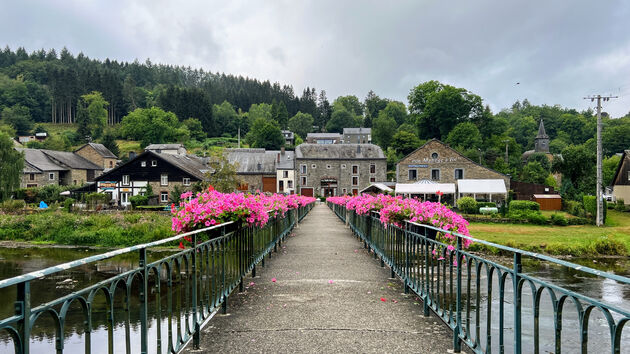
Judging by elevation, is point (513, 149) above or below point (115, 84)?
below

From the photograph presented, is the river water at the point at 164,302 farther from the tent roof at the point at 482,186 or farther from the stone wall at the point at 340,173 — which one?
the stone wall at the point at 340,173

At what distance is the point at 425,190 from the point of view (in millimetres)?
40344

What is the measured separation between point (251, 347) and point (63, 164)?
63.1 m

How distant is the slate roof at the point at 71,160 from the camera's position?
58.1m

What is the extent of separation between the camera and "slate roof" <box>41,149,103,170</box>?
58.1 meters

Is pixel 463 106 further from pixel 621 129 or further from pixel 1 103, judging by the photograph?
pixel 1 103

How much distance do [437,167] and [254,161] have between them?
2639cm

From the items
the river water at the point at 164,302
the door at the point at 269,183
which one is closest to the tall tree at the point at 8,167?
the river water at the point at 164,302

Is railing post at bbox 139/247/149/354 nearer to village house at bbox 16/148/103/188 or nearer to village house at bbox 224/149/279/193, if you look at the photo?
village house at bbox 16/148/103/188

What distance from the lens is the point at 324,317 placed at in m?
5.17

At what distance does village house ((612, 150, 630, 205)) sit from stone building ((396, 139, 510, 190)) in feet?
40.9

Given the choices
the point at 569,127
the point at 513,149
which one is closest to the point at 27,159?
the point at 513,149

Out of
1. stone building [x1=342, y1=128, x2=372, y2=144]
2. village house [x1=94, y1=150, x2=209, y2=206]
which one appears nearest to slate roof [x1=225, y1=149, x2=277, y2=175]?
village house [x1=94, y1=150, x2=209, y2=206]

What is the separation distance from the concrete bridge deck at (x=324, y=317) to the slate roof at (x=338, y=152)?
52.7m
